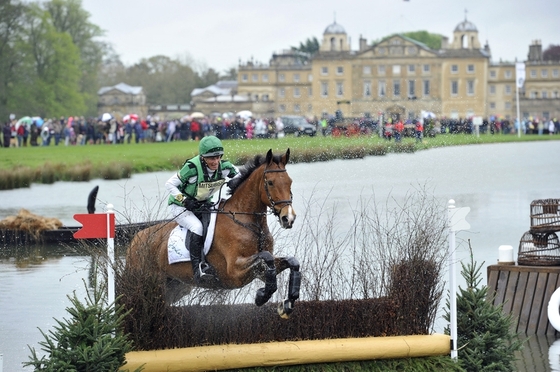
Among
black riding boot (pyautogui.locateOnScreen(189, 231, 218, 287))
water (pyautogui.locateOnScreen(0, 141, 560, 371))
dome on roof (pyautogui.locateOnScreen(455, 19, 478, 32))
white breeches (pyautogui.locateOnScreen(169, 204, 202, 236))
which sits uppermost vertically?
dome on roof (pyautogui.locateOnScreen(455, 19, 478, 32))

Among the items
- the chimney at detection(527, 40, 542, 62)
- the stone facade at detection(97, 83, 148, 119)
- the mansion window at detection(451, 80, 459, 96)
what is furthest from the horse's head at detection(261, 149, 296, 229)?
the chimney at detection(527, 40, 542, 62)

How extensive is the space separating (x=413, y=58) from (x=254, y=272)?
482ft

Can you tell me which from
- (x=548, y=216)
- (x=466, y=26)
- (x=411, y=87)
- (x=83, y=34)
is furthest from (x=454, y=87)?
(x=548, y=216)

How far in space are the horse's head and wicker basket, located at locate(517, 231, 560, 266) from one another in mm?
5283

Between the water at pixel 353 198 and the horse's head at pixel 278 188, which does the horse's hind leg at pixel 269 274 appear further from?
the water at pixel 353 198

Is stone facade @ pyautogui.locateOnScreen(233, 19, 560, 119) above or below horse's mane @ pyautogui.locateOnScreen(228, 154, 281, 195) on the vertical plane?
above

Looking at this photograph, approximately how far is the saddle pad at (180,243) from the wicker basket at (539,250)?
18.0 feet

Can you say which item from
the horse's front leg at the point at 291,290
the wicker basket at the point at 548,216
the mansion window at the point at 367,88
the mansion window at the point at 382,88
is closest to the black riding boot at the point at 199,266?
the horse's front leg at the point at 291,290

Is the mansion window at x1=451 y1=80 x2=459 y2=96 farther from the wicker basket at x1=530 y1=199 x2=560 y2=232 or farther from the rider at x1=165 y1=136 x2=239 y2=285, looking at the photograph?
the rider at x1=165 y1=136 x2=239 y2=285

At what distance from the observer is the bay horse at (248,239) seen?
9.63 meters

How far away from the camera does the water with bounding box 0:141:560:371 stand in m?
15.3

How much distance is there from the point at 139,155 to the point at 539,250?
3446 cm

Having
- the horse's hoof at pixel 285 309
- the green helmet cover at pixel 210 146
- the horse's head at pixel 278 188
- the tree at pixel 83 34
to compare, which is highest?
the tree at pixel 83 34

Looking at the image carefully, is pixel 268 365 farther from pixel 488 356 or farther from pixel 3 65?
pixel 3 65
